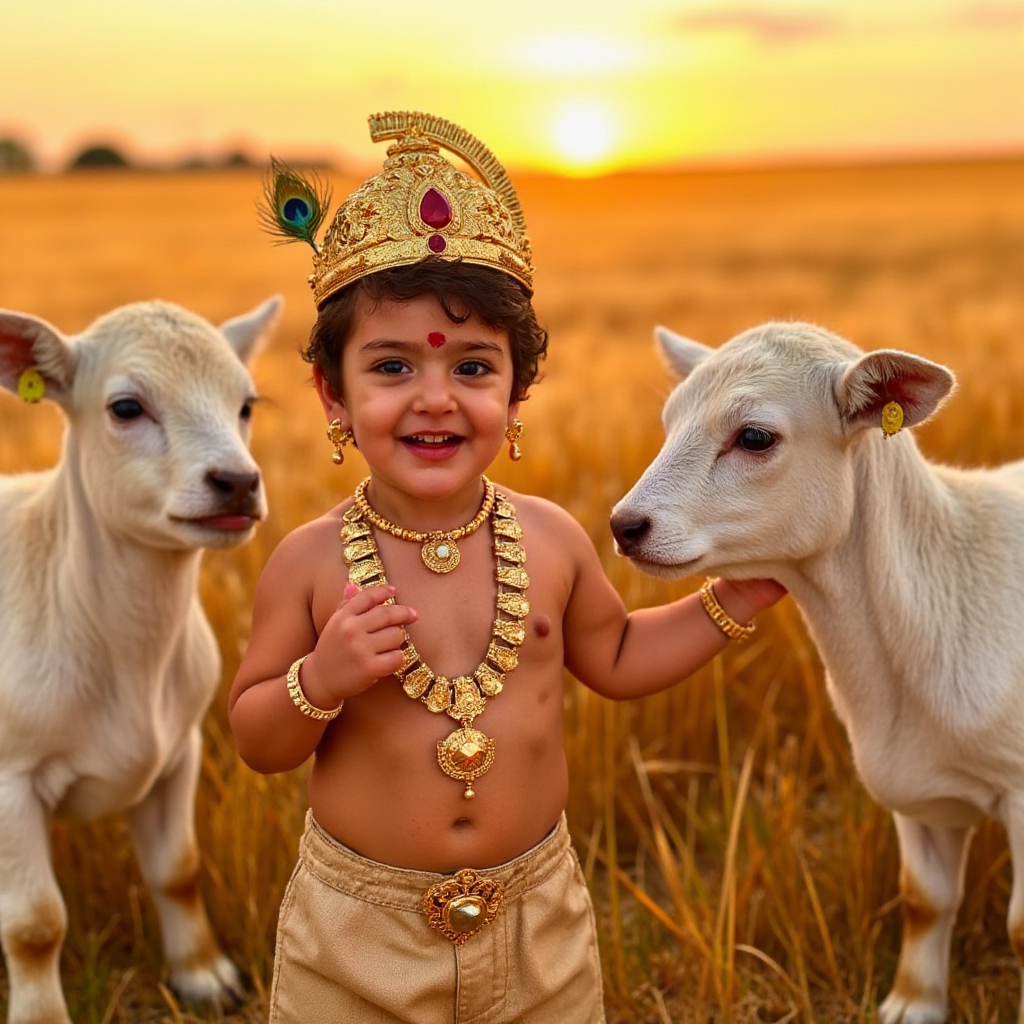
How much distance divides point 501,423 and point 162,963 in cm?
209

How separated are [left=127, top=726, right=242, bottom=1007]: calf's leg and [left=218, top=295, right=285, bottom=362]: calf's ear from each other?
3.46 feet

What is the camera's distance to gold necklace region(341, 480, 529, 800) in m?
2.43

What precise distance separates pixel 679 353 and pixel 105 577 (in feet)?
4.88

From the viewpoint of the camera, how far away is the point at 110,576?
3262mm

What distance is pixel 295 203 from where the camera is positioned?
8.57ft

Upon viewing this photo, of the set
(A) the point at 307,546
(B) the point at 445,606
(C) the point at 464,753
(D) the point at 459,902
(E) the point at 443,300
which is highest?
(E) the point at 443,300

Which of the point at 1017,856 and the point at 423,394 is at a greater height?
the point at 423,394

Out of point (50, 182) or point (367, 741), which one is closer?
point (367, 741)

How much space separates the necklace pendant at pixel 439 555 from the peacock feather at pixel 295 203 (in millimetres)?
624

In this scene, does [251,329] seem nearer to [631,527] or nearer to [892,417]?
[631,527]

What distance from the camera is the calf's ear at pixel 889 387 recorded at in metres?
2.52

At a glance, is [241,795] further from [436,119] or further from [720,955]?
[436,119]

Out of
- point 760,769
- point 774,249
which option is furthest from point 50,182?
point 760,769

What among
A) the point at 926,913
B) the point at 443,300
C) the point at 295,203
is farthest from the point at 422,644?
the point at 926,913
